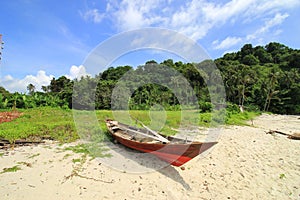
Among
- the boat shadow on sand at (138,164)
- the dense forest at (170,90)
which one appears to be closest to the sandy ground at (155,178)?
the boat shadow on sand at (138,164)

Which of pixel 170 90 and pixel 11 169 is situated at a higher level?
pixel 170 90

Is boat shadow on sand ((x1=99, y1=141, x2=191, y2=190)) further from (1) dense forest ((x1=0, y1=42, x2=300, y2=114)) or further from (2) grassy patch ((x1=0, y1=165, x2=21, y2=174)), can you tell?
(1) dense forest ((x1=0, y1=42, x2=300, y2=114))

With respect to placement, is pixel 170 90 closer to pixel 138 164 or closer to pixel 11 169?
pixel 138 164

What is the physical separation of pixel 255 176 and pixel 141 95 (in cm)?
1541

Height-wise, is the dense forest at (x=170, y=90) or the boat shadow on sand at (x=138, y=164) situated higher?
the dense forest at (x=170, y=90)

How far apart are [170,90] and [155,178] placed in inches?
683

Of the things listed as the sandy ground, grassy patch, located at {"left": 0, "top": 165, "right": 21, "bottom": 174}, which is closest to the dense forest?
the sandy ground

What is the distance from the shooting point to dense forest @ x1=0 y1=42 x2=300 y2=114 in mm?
15172

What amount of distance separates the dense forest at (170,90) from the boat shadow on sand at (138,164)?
8678mm

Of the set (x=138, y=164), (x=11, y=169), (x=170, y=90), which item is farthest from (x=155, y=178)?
(x=170, y=90)

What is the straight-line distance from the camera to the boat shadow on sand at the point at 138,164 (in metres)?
3.80

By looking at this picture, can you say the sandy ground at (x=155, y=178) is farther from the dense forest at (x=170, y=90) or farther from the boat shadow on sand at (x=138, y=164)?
the dense forest at (x=170, y=90)

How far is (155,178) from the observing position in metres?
3.61

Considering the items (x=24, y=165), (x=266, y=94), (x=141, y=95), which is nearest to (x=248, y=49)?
(x=266, y=94)
